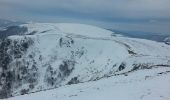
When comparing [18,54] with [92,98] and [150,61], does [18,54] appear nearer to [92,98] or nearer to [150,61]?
[150,61]

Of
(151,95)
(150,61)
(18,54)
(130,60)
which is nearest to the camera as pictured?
(151,95)

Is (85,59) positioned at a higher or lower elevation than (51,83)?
higher

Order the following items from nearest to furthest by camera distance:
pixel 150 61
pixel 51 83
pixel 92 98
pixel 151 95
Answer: pixel 151 95
pixel 92 98
pixel 150 61
pixel 51 83

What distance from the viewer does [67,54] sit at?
630 ft

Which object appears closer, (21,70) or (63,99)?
(63,99)

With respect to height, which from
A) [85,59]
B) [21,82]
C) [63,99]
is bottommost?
[21,82]

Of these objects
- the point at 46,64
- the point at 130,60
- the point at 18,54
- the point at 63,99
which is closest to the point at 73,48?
the point at 46,64

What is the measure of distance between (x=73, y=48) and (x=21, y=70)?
37820mm

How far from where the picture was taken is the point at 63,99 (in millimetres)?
26875

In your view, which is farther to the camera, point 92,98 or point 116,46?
point 116,46

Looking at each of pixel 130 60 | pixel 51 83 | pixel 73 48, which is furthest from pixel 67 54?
pixel 130 60

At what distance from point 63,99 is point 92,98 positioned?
268 cm

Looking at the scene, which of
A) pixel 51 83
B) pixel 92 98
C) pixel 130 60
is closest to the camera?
pixel 92 98

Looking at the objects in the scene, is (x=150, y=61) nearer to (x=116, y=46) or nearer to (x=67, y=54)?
(x=116, y=46)
